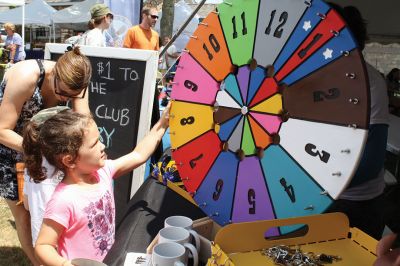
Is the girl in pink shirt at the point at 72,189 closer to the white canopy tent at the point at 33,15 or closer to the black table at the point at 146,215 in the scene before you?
the black table at the point at 146,215

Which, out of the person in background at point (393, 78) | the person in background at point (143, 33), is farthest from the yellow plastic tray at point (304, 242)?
the person in background at point (143, 33)

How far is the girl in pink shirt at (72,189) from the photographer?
135 centimetres

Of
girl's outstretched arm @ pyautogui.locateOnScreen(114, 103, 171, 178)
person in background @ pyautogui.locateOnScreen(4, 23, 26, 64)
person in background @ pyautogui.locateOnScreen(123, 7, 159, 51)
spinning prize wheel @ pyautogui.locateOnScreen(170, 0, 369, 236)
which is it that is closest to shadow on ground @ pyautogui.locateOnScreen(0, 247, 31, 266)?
girl's outstretched arm @ pyautogui.locateOnScreen(114, 103, 171, 178)

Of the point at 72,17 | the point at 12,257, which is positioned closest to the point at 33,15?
the point at 72,17

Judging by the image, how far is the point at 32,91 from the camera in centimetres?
188

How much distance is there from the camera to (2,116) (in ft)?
6.08

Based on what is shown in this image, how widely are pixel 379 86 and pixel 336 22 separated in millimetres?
446

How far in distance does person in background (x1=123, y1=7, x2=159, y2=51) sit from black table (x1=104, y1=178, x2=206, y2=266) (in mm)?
2793

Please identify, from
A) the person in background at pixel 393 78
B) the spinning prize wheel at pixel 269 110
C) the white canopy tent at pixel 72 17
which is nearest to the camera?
the spinning prize wheel at pixel 269 110

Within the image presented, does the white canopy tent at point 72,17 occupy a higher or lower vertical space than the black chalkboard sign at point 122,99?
lower

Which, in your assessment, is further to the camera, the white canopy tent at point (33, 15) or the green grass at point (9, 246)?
the white canopy tent at point (33, 15)

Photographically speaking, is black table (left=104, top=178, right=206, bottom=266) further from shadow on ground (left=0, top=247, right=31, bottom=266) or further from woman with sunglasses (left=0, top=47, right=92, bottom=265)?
shadow on ground (left=0, top=247, right=31, bottom=266)

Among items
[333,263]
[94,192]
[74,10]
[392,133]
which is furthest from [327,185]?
[74,10]

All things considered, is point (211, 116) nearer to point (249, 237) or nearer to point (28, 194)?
point (249, 237)
